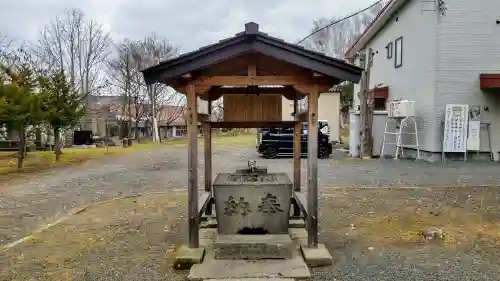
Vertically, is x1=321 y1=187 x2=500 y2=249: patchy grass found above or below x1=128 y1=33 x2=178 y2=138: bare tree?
below

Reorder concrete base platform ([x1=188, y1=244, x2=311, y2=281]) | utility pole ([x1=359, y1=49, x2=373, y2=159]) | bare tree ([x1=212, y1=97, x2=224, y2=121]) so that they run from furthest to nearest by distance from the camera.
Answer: utility pole ([x1=359, y1=49, x2=373, y2=159]), bare tree ([x1=212, y1=97, x2=224, y2=121]), concrete base platform ([x1=188, y1=244, x2=311, y2=281])

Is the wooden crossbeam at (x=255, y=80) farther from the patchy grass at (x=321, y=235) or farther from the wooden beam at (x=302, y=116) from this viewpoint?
the patchy grass at (x=321, y=235)

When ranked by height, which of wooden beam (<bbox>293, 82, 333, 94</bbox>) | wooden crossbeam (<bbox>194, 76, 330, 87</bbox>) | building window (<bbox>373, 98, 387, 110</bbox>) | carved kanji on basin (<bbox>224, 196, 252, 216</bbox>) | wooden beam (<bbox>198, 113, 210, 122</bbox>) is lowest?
carved kanji on basin (<bbox>224, 196, 252, 216</bbox>)

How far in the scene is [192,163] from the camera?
4449mm

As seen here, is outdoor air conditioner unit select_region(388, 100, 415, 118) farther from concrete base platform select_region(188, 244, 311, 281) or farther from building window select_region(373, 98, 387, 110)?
concrete base platform select_region(188, 244, 311, 281)

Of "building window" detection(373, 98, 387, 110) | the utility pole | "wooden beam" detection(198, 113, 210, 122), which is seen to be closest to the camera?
"wooden beam" detection(198, 113, 210, 122)

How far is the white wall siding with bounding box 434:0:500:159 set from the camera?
1215cm

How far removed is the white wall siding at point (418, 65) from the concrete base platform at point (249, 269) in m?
9.95

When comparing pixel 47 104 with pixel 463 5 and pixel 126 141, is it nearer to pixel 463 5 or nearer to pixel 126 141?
pixel 126 141

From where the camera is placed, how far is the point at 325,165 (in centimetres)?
1305

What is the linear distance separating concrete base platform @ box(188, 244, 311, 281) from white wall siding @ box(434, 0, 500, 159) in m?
10.1

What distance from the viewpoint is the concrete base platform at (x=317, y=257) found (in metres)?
4.16

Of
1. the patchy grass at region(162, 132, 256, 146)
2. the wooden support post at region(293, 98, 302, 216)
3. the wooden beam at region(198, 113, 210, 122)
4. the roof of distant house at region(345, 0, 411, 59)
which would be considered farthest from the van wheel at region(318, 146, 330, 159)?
the wooden beam at region(198, 113, 210, 122)

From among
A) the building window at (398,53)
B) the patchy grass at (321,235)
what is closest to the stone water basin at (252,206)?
the patchy grass at (321,235)
